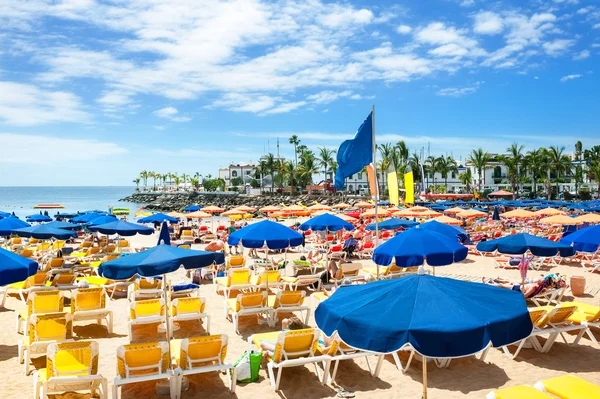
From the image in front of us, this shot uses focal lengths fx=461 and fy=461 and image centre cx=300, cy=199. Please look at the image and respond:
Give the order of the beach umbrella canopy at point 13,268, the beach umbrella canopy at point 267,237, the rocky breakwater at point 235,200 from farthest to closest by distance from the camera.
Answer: the rocky breakwater at point 235,200, the beach umbrella canopy at point 267,237, the beach umbrella canopy at point 13,268

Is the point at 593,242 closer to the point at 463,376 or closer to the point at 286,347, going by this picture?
the point at 463,376

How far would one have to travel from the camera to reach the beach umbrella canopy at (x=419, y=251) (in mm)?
7866

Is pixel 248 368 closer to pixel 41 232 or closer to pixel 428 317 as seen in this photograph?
pixel 428 317

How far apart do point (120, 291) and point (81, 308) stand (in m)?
3.58

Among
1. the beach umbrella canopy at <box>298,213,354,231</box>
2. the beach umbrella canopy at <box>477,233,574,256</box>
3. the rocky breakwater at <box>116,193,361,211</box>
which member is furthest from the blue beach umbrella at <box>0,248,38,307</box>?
the rocky breakwater at <box>116,193,361,211</box>

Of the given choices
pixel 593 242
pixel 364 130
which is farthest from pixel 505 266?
pixel 364 130

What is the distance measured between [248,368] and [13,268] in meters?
3.60

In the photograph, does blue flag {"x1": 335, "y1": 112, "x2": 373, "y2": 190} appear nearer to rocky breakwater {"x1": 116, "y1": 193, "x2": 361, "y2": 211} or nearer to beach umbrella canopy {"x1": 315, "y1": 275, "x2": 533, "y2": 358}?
beach umbrella canopy {"x1": 315, "y1": 275, "x2": 533, "y2": 358}

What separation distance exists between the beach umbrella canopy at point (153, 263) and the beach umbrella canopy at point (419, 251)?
10.0 feet

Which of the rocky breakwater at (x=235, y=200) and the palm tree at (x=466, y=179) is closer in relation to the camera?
the rocky breakwater at (x=235, y=200)

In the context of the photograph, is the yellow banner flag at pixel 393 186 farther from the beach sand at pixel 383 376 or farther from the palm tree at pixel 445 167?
the palm tree at pixel 445 167

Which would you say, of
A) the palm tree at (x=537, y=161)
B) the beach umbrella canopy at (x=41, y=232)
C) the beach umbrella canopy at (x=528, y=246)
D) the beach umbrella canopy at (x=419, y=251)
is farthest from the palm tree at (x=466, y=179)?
the beach umbrella canopy at (x=419, y=251)

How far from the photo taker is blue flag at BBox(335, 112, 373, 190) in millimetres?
11125

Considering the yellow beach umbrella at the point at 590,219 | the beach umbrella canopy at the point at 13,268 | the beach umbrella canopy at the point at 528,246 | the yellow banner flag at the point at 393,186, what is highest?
the yellow banner flag at the point at 393,186
